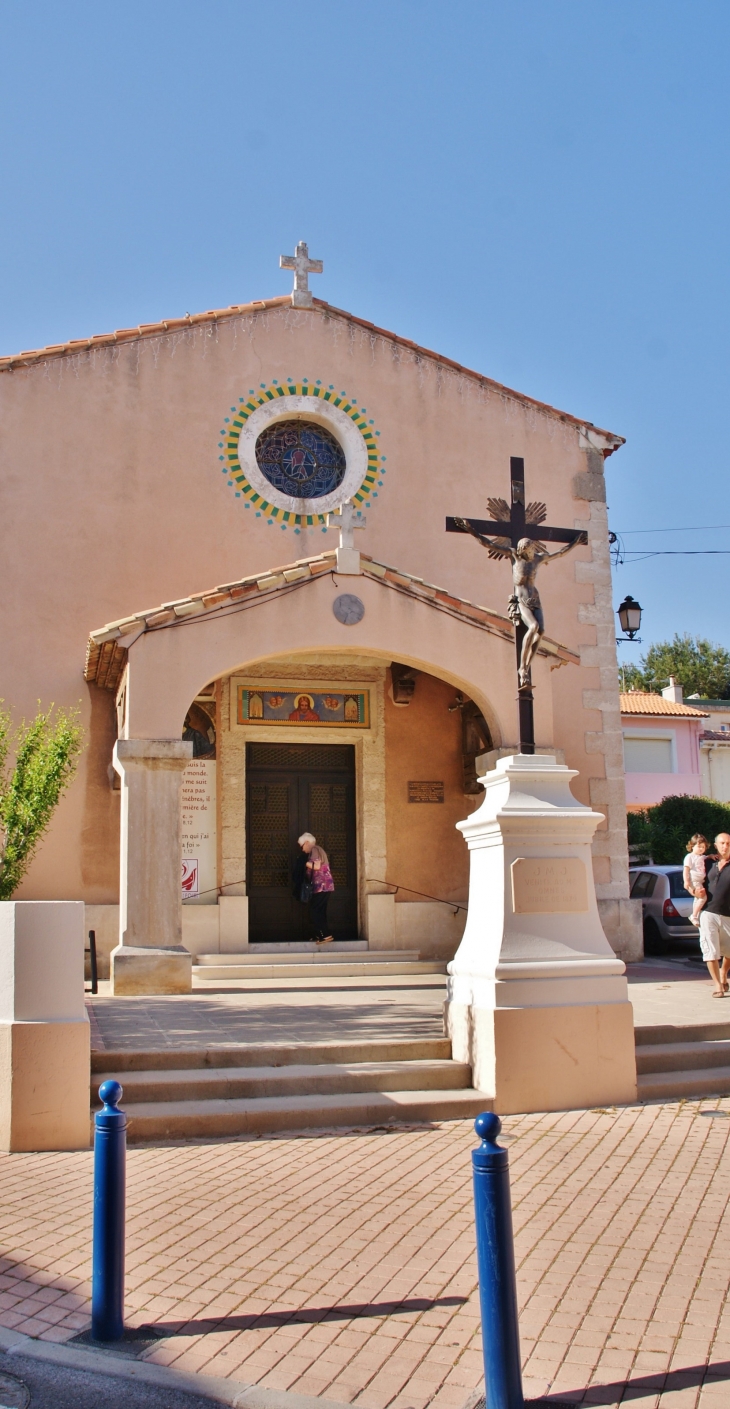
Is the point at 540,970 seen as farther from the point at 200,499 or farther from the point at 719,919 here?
the point at 200,499

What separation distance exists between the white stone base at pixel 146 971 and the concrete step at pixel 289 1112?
333cm

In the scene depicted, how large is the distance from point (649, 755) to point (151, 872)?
26033mm

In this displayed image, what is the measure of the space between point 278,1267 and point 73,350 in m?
11.2

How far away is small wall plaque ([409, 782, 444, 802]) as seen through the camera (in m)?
13.8

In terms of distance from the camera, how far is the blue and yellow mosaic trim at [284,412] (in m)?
13.6

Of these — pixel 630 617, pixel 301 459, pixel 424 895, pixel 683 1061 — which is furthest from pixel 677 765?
pixel 683 1061

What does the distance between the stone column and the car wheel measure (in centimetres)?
874

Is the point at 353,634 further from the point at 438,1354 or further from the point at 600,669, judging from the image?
the point at 438,1354

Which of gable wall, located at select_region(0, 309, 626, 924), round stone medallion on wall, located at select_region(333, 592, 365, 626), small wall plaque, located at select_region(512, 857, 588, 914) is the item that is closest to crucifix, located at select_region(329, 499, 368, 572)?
round stone medallion on wall, located at select_region(333, 592, 365, 626)

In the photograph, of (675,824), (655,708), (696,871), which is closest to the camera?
(696,871)

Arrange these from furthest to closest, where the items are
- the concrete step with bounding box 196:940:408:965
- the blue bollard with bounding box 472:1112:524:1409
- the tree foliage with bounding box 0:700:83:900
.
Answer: the concrete step with bounding box 196:940:408:965
the tree foliage with bounding box 0:700:83:900
the blue bollard with bounding box 472:1112:524:1409

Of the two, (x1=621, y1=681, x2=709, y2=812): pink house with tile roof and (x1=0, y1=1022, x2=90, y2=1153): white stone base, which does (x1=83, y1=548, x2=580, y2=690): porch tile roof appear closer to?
(x1=0, y1=1022, x2=90, y2=1153): white stone base

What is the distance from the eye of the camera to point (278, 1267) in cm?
443

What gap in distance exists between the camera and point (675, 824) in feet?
85.5
